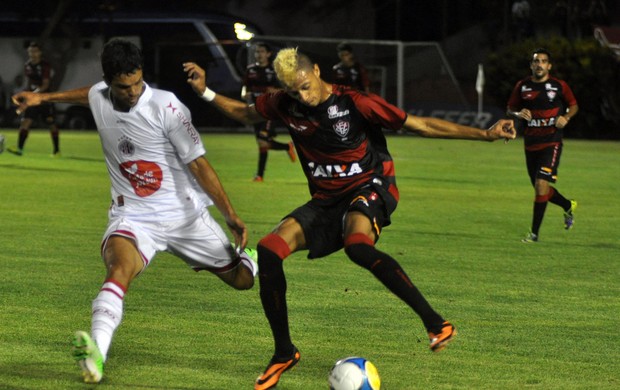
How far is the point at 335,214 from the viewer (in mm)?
7258

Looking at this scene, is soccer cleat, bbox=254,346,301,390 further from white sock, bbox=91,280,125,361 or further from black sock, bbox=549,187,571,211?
black sock, bbox=549,187,571,211

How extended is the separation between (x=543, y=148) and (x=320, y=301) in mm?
5936

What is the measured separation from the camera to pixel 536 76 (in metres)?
14.7

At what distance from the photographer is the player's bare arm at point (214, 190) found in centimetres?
686

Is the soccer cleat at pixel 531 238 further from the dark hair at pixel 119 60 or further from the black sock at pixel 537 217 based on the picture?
the dark hair at pixel 119 60

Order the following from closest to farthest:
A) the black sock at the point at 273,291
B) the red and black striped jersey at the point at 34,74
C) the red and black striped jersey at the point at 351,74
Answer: the black sock at the point at 273,291 → the red and black striped jersey at the point at 351,74 → the red and black striped jersey at the point at 34,74

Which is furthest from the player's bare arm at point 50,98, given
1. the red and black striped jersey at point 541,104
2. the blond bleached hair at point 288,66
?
the red and black striped jersey at point 541,104

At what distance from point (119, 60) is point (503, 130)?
218 centimetres

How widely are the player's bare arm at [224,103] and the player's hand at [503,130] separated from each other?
4.55 ft

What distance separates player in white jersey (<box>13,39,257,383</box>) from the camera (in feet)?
22.0

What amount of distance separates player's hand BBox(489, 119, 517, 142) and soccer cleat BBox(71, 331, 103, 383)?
252cm

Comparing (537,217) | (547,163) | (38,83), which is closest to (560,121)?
(547,163)

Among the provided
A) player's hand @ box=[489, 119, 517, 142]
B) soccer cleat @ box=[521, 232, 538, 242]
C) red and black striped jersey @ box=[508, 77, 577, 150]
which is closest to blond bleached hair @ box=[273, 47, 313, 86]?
player's hand @ box=[489, 119, 517, 142]

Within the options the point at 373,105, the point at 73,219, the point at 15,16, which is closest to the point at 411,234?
the point at 73,219
